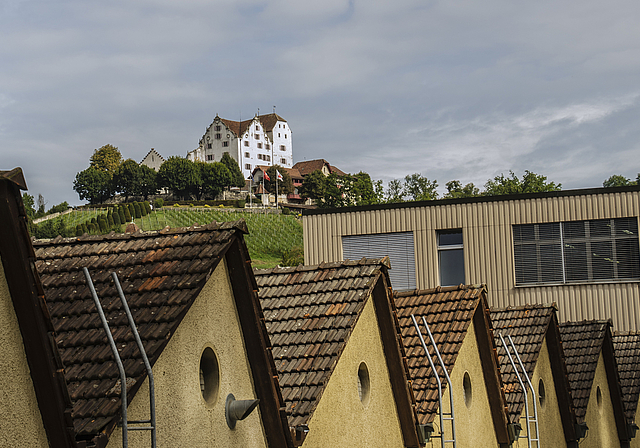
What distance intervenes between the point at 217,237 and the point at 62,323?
5.08 feet

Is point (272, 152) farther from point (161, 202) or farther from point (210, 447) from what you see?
point (210, 447)

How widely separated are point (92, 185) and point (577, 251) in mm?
127198

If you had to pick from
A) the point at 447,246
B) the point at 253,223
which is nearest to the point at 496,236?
the point at 447,246

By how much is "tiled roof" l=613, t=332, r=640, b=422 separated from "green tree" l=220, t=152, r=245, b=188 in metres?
119

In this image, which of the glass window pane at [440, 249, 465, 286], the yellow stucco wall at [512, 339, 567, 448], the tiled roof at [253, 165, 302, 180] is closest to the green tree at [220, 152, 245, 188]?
the tiled roof at [253, 165, 302, 180]

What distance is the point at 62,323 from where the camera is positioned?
6.18 metres

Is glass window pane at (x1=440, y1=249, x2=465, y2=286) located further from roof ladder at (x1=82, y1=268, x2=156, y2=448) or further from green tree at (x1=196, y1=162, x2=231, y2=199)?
green tree at (x1=196, y1=162, x2=231, y2=199)

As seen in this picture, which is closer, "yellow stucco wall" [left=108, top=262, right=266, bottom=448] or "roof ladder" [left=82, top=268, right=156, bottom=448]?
"roof ladder" [left=82, top=268, right=156, bottom=448]

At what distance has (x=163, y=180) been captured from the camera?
135500mm

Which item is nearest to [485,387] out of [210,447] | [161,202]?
[210,447]

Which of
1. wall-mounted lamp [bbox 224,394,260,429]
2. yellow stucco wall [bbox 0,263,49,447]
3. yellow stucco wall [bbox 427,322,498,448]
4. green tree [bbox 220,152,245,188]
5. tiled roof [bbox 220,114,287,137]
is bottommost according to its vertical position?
yellow stucco wall [bbox 427,322,498,448]

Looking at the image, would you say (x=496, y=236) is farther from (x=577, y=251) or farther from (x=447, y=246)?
(x=577, y=251)

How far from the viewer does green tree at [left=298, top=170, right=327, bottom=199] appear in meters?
142

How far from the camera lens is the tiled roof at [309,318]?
28.8 feet
